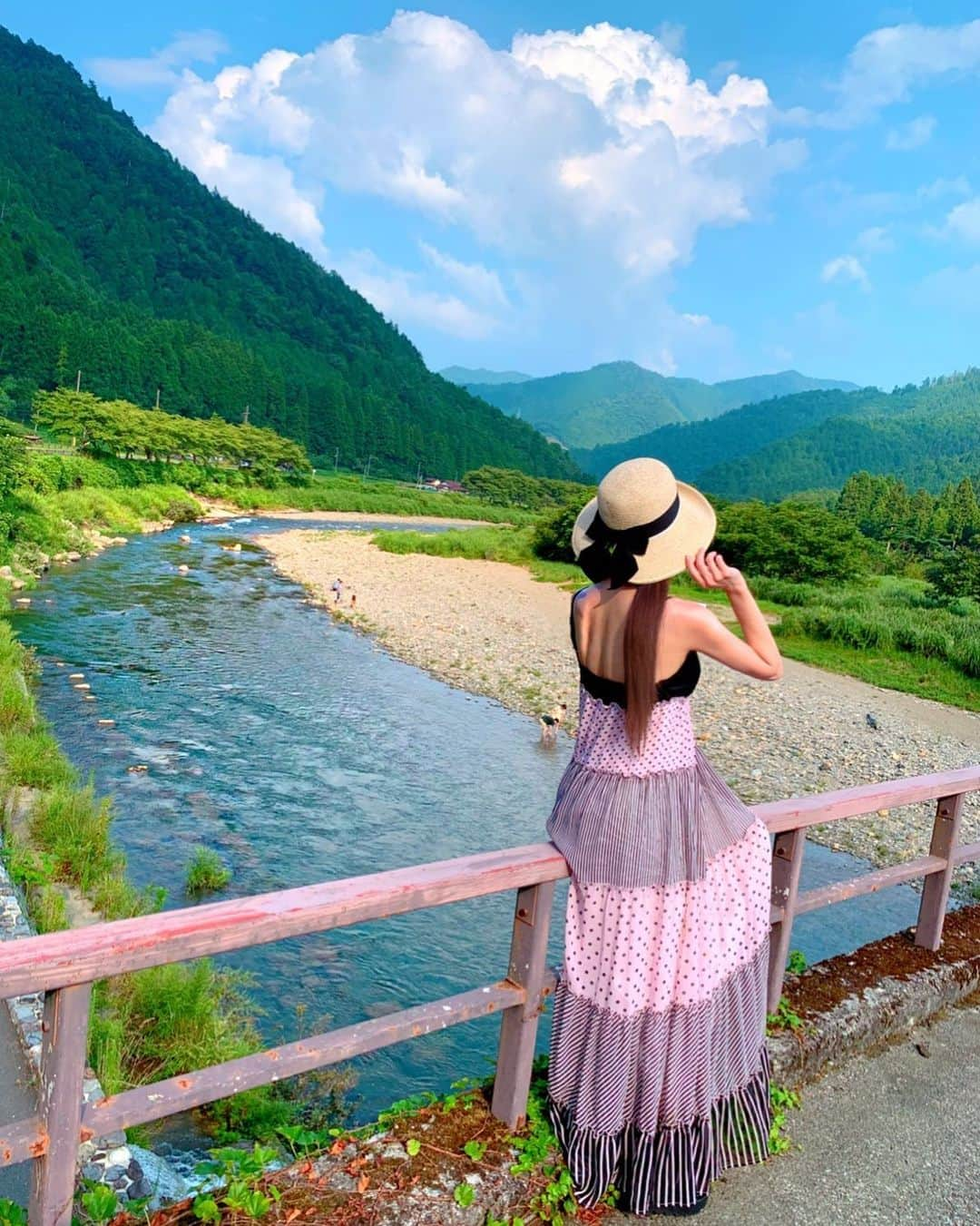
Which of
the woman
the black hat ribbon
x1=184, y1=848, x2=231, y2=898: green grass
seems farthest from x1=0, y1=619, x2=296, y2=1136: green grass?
the black hat ribbon

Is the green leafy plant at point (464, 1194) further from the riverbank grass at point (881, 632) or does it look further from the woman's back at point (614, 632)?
the riverbank grass at point (881, 632)

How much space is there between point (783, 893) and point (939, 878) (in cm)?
121

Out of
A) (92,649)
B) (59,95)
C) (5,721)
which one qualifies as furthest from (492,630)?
(59,95)

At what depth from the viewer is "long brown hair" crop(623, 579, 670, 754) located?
8.29 feet

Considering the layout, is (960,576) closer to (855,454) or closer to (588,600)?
(588,600)

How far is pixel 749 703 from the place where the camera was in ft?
59.5

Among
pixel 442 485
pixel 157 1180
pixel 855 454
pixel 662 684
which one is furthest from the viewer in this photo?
pixel 855 454

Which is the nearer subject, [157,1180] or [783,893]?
[783,893]

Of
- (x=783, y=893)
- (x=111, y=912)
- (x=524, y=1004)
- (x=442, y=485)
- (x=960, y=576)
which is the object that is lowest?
(x=111, y=912)

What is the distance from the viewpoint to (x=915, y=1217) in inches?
117

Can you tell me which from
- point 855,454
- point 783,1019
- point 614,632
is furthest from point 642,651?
point 855,454

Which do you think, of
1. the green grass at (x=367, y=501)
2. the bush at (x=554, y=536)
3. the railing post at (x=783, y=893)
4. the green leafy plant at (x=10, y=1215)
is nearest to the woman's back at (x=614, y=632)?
the railing post at (x=783, y=893)

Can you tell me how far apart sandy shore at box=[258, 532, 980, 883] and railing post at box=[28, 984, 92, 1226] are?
34.0ft

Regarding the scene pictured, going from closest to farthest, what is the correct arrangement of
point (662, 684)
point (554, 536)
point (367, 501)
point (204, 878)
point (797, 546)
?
1. point (662, 684)
2. point (204, 878)
3. point (797, 546)
4. point (554, 536)
5. point (367, 501)
